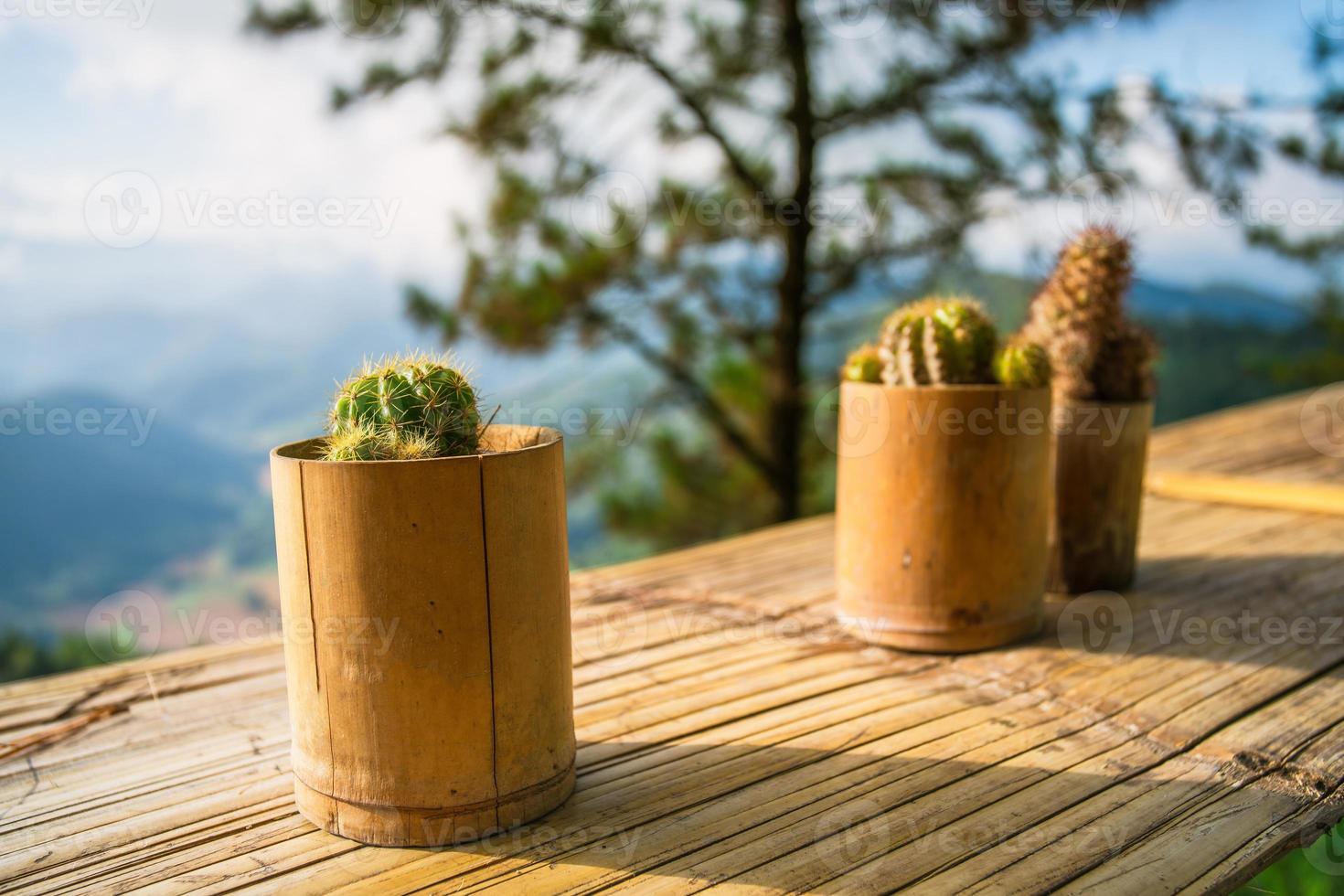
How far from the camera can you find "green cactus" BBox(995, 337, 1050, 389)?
230cm

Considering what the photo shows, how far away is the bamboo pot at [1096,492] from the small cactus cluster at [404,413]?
1737mm

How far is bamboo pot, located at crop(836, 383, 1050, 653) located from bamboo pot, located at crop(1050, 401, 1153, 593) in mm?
322

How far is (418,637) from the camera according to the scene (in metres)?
1.47

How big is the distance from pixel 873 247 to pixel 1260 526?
355 cm

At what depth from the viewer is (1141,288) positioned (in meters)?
2.66

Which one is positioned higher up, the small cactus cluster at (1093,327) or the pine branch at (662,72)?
the pine branch at (662,72)

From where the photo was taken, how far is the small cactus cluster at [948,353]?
91.2 inches

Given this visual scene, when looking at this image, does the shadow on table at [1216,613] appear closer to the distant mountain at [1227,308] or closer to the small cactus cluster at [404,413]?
the small cactus cluster at [404,413]

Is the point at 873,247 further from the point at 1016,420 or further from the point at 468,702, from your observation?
the point at 468,702
